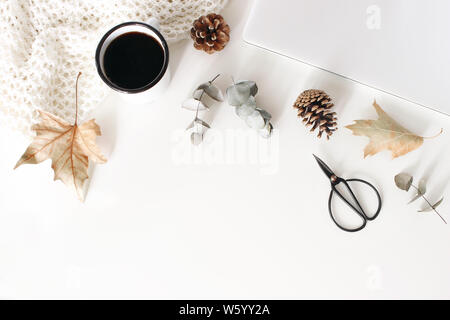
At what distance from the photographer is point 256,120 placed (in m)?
0.61

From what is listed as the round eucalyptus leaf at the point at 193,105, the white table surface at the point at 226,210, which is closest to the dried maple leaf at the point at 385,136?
the white table surface at the point at 226,210

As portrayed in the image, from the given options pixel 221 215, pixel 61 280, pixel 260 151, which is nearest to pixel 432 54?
pixel 260 151

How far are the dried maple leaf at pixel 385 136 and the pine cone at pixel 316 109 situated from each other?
4 centimetres

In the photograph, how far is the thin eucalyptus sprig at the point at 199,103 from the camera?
0.62m

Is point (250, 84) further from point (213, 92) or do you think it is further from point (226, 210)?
point (226, 210)

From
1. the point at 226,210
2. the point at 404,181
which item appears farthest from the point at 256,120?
the point at 404,181

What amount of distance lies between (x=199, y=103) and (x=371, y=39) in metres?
0.28

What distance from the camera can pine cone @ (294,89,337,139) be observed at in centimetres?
59

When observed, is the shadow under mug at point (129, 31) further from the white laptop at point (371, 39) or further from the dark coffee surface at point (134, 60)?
the white laptop at point (371, 39)

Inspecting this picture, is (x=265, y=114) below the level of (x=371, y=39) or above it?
below

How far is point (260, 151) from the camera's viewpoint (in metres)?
0.65

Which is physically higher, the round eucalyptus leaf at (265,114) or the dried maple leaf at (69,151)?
the round eucalyptus leaf at (265,114)
